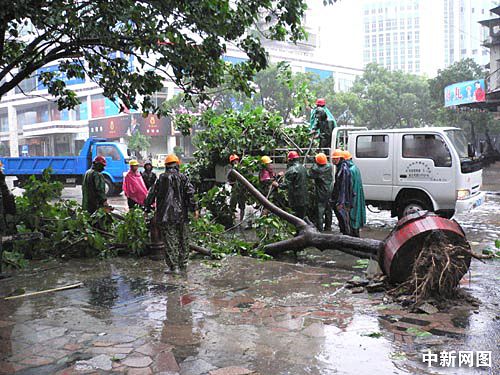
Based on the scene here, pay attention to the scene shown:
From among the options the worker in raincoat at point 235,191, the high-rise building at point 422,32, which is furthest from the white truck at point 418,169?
the high-rise building at point 422,32

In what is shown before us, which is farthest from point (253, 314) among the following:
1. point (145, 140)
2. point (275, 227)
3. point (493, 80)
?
point (145, 140)

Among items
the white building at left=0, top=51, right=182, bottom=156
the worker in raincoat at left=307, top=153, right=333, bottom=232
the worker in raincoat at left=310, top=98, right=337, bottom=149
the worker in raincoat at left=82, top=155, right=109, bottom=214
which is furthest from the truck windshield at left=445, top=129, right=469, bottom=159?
the white building at left=0, top=51, right=182, bottom=156

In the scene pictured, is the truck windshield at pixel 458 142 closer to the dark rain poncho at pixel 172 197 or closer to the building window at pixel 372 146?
the building window at pixel 372 146

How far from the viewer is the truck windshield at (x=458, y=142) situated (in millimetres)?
9734

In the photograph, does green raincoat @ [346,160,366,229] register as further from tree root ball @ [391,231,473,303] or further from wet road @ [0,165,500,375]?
tree root ball @ [391,231,473,303]

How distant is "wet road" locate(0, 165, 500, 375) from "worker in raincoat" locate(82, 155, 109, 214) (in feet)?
6.97

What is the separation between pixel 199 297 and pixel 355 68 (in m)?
76.4

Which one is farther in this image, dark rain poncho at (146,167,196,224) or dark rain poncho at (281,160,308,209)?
dark rain poncho at (281,160,308,209)

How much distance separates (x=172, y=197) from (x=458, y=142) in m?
5.92

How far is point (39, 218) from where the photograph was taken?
8875mm

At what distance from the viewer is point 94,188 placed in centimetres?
935

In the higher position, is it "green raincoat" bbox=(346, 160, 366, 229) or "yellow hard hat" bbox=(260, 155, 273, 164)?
"yellow hard hat" bbox=(260, 155, 273, 164)

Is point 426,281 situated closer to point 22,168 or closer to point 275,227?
point 275,227

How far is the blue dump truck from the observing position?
20500 millimetres
